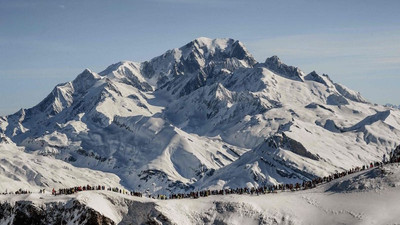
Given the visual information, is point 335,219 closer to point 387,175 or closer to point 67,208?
point 387,175

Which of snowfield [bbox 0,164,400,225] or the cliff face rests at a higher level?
snowfield [bbox 0,164,400,225]

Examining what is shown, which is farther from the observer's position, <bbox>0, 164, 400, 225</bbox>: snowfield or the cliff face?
the cliff face

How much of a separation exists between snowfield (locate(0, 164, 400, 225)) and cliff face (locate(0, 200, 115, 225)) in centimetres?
135

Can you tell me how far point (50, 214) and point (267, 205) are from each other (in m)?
51.8

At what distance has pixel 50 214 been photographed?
136000 mm

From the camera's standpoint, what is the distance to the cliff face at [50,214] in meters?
131

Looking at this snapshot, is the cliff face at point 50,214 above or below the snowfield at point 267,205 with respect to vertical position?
below

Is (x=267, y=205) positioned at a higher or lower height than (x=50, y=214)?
higher

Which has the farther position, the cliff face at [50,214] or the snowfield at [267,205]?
the cliff face at [50,214]

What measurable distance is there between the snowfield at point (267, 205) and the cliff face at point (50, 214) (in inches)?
53.0

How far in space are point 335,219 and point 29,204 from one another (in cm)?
7247

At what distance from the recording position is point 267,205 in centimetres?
13850

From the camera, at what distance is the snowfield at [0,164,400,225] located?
5138 inches

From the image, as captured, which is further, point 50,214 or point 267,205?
point 267,205
